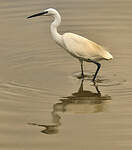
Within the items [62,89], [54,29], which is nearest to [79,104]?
[62,89]

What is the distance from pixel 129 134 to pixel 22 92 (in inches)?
95.9

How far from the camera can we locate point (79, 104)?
29.7ft

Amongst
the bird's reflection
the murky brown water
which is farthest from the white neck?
the bird's reflection

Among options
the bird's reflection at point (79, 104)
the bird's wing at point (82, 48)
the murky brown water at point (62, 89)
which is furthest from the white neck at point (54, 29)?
the bird's reflection at point (79, 104)

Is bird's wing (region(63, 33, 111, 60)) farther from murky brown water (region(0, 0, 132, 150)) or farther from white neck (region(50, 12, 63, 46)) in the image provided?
murky brown water (region(0, 0, 132, 150))

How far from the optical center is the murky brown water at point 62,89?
7770mm

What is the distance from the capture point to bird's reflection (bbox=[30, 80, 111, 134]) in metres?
8.50

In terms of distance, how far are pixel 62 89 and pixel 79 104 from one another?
71 cm

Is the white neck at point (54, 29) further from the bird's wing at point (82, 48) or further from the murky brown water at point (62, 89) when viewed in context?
the murky brown water at point (62, 89)

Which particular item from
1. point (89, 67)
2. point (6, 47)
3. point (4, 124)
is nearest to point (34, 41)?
point (6, 47)

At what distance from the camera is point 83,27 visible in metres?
13.5

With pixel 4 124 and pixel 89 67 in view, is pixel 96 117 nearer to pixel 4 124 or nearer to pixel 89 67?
pixel 4 124

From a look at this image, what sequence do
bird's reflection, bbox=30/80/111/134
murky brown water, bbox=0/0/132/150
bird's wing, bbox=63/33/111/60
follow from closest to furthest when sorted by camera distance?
murky brown water, bbox=0/0/132/150 → bird's reflection, bbox=30/80/111/134 → bird's wing, bbox=63/33/111/60

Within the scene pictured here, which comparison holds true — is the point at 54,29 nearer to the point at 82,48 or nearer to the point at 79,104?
the point at 82,48
